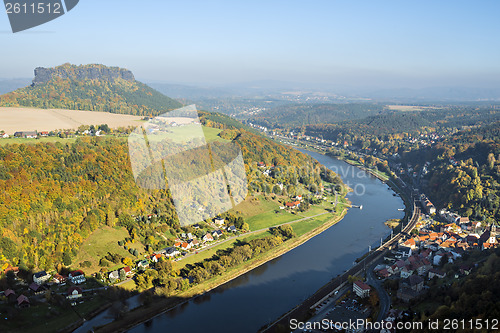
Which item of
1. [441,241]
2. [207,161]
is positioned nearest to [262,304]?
[207,161]

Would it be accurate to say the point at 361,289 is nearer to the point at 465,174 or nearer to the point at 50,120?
the point at 465,174

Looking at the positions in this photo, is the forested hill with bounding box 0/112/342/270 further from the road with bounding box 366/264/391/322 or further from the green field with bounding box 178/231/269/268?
the road with bounding box 366/264/391/322

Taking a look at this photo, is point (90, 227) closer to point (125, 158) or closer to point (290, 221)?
point (125, 158)

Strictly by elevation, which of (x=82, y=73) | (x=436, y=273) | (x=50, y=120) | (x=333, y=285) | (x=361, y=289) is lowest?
(x=333, y=285)

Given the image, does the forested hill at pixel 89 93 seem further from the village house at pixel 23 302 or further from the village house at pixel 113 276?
the village house at pixel 23 302

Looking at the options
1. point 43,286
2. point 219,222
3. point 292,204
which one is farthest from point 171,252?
point 292,204

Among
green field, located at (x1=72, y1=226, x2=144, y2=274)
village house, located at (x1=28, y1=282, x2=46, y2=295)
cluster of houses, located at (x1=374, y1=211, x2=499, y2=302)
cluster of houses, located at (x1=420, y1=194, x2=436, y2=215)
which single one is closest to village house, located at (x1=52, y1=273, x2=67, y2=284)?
village house, located at (x1=28, y1=282, x2=46, y2=295)

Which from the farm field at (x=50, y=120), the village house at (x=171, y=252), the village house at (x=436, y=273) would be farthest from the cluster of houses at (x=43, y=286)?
the farm field at (x=50, y=120)
